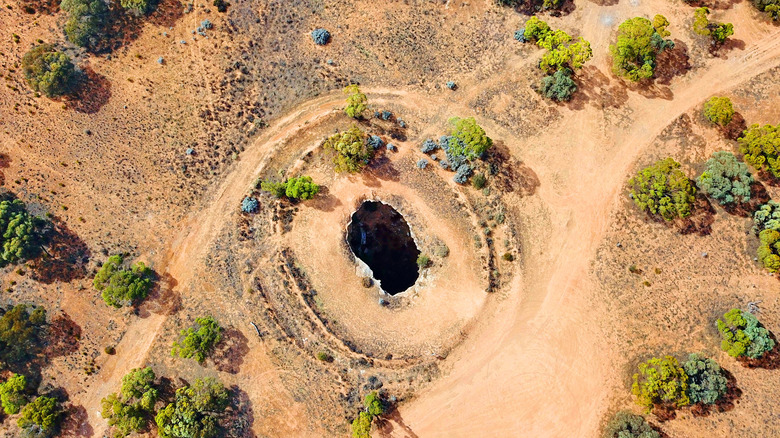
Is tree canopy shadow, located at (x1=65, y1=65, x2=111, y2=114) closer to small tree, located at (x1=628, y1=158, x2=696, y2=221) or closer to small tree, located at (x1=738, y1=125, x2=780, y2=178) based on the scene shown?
small tree, located at (x1=628, y1=158, x2=696, y2=221)

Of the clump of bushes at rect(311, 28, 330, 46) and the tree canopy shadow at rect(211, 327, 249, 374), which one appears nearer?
the tree canopy shadow at rect(211, 327, 249, 374)

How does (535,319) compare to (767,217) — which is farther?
(535,319)

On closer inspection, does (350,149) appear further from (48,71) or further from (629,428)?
(629,428)

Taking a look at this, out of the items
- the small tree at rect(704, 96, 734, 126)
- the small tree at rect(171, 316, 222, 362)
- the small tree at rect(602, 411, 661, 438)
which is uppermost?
the small tree at rect(704, 96, 734, 126)

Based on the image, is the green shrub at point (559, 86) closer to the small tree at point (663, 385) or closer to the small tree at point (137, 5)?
the small tree at point (663, 385)

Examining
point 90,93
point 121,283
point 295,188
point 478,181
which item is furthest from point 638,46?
point 90,93

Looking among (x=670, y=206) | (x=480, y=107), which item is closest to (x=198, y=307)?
(x=480, y=107)

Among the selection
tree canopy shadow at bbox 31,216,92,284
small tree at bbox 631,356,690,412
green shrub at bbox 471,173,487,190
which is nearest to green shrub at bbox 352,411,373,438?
small tree at bbox 631,356,690,412
